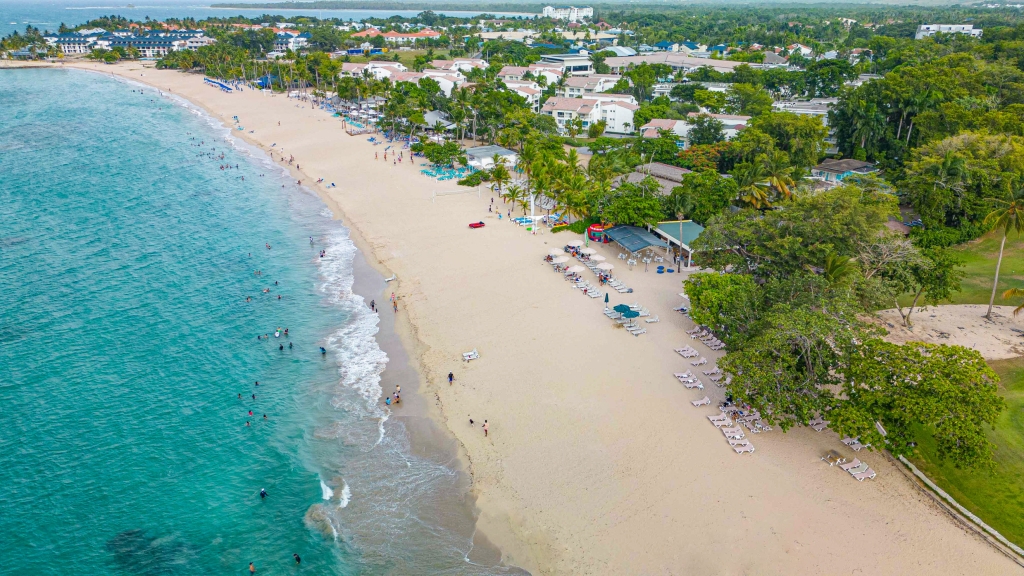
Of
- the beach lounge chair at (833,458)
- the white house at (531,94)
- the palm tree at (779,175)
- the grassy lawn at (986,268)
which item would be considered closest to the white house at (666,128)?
the white house at (531,94)

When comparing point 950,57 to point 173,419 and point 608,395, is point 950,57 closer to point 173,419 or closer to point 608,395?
point 608,395

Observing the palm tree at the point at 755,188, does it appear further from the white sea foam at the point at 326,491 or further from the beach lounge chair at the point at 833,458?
the white sea foam at the point at 326,491

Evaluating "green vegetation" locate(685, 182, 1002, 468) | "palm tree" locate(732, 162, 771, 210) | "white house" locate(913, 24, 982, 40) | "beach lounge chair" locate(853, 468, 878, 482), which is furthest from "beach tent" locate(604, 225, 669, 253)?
"white house" locate(913, 24, 982, 40)

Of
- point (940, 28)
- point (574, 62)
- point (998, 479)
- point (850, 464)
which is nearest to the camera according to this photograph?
point (998, 479)

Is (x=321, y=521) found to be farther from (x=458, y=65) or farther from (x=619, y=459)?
(x=458, y=65)

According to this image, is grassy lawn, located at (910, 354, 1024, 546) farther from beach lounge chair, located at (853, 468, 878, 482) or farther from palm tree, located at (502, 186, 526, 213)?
palm tree, located at (502, 186, 526, 213)

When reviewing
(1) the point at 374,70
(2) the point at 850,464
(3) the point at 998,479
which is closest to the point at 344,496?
(2) the point at 850,464

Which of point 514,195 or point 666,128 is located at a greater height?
point 666,128
